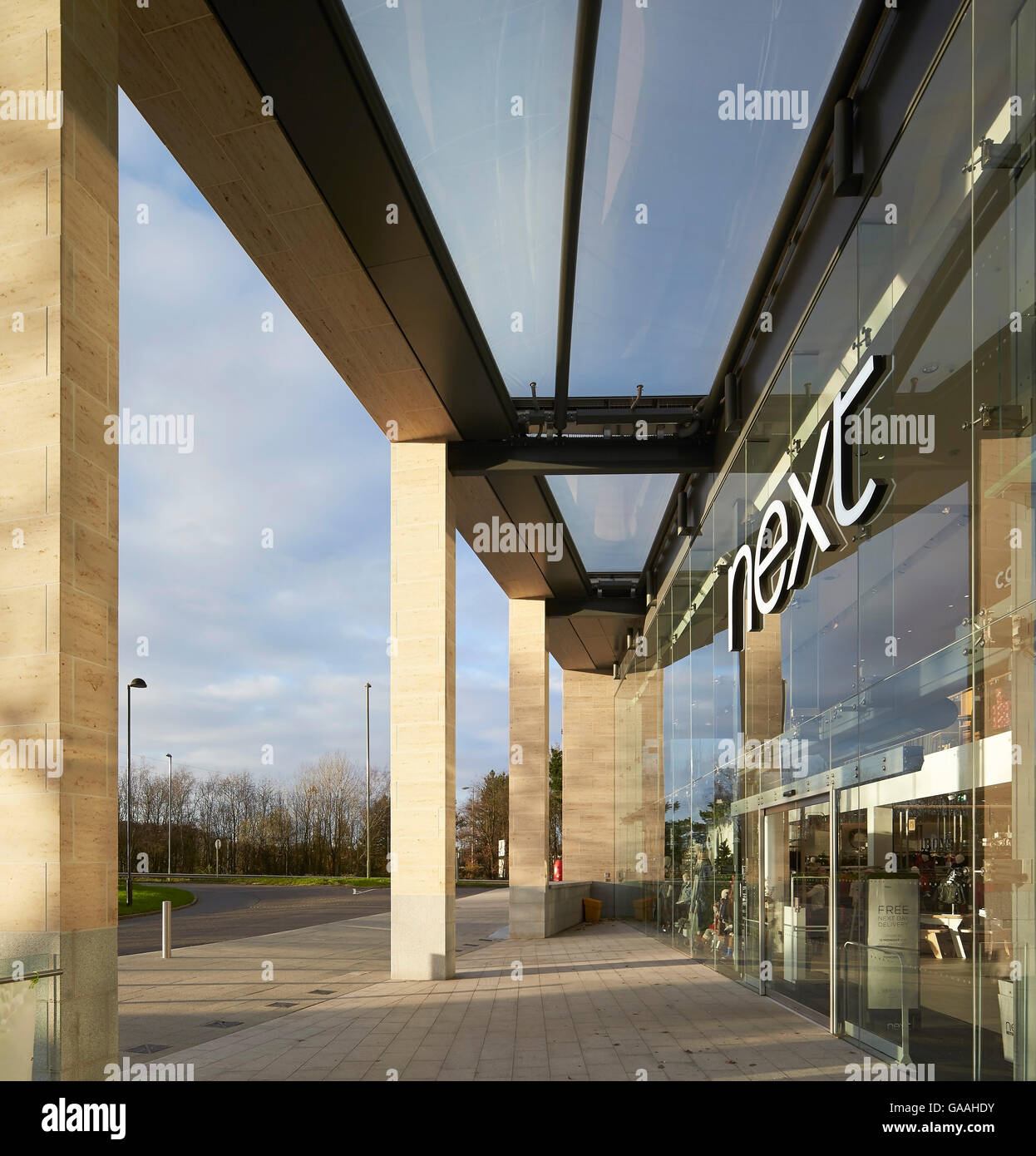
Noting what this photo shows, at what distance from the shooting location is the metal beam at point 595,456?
1388cm

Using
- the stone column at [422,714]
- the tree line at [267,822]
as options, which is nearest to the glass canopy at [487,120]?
the stone column at [422,714]

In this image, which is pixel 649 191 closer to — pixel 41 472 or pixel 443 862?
pixel 41 472

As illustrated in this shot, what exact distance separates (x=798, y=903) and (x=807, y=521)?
372 cm

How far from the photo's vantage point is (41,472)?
5.09 meters

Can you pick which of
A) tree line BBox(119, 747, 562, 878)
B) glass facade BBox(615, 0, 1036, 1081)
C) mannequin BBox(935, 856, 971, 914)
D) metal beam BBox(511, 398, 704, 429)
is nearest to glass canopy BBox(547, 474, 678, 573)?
metal beam BBox(511, 398, 704, 429)

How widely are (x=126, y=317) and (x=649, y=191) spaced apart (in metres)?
21.1

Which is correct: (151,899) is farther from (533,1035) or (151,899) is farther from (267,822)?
(267,822)

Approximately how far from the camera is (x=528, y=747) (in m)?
23.3

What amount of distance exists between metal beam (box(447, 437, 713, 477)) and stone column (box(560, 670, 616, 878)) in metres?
16.7

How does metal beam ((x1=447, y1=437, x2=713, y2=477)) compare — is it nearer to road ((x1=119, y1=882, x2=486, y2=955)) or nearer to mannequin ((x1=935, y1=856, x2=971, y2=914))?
mannequin ((x1=935, y1=856, x2=971, y2=914))

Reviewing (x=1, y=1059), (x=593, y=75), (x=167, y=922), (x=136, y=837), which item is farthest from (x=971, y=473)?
(x=136, y=837)

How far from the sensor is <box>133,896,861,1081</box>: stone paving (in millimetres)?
7629

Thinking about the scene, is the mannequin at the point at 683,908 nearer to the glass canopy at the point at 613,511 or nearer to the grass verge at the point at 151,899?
the glass canopy at the point at 613,511

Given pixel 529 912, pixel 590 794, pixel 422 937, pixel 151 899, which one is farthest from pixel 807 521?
pixel 151 899
